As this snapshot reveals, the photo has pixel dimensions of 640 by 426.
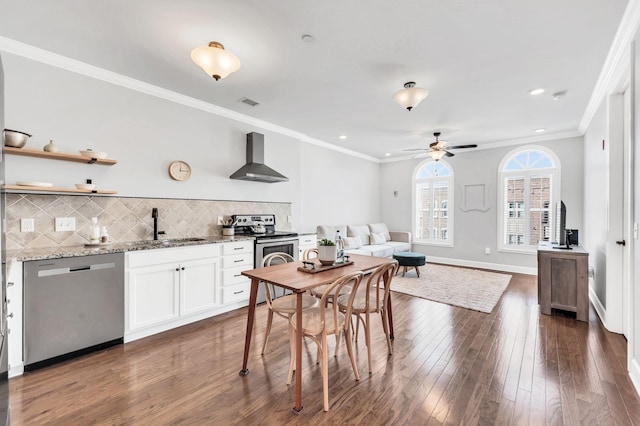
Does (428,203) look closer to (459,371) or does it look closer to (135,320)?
(459,371)

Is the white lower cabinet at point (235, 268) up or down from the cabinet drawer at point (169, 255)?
down

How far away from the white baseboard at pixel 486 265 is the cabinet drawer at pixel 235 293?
197 inches

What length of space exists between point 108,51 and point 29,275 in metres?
2.09

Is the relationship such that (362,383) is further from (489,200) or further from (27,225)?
(489,200)

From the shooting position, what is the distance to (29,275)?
2238mm

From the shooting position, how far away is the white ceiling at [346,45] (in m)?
2.08

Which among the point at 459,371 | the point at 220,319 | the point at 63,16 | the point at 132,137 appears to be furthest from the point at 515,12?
the point at 220,319

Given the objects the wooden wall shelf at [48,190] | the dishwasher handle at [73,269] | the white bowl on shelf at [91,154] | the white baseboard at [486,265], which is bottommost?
the white baseboard at [486,265]

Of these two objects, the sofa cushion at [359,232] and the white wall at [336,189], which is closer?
the white wall at [336,189]

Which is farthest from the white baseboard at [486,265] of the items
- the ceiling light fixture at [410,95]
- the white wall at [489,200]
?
the ceiling light fixture at [410,95]

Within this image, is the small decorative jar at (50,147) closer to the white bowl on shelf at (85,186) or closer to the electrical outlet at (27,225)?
the white bowl on shelf at (85,186)

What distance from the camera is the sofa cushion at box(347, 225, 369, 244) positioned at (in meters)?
6.53

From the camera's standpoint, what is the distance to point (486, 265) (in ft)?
20.6

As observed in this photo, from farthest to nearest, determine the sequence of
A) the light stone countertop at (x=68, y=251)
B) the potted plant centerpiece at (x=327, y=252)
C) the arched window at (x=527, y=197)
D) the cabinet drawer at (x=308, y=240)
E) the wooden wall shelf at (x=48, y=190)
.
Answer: the arched window at (x=527, y=197) → the cabinet drawer at (x=308, y=240) → the potted plant centerpiece at (x=327, y=252) → the wooden wall shelf at (x=48, y=190) → the light stone countertop at (x=68, y=251)
